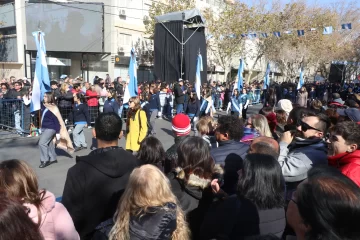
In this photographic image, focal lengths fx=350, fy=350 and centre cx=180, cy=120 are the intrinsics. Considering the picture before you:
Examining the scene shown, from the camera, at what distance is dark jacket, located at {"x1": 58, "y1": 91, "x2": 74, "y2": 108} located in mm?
10781

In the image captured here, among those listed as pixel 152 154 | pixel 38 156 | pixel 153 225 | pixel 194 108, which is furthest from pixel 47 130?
pixel 153 225

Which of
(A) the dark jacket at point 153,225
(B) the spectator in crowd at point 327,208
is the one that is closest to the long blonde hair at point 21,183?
(A) the dark jacket at point 153,225

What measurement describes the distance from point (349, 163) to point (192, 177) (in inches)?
50.5

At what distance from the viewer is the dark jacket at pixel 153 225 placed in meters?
2.08

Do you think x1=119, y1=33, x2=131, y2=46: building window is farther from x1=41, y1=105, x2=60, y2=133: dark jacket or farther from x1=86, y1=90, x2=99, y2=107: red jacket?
x1=41, y1=105, x2=60, y2=133: dark jacket

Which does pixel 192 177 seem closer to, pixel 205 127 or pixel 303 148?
pixel 303 148

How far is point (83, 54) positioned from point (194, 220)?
85.7 ft

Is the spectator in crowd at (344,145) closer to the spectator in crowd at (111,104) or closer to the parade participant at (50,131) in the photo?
the parade participant at (50,131)

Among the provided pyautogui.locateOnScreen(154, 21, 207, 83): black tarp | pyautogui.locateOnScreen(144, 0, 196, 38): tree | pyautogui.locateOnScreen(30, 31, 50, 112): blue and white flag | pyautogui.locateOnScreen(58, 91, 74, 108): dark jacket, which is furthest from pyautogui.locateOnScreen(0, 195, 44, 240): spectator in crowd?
pyautogui.locateOnScreen(144, 0, 196, 38): tree

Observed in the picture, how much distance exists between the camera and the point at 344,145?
10.2 ft

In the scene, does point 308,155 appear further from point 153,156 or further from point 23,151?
point 23,151

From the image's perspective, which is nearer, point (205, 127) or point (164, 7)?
point (205, 127)

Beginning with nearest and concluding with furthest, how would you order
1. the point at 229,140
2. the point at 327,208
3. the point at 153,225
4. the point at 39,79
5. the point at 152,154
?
the point at 327,208, the point at 153,225, the point at 229,140, the point at 152,154, the point at 39,79

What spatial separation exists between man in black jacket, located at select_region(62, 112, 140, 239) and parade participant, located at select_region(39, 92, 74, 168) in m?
5.00
